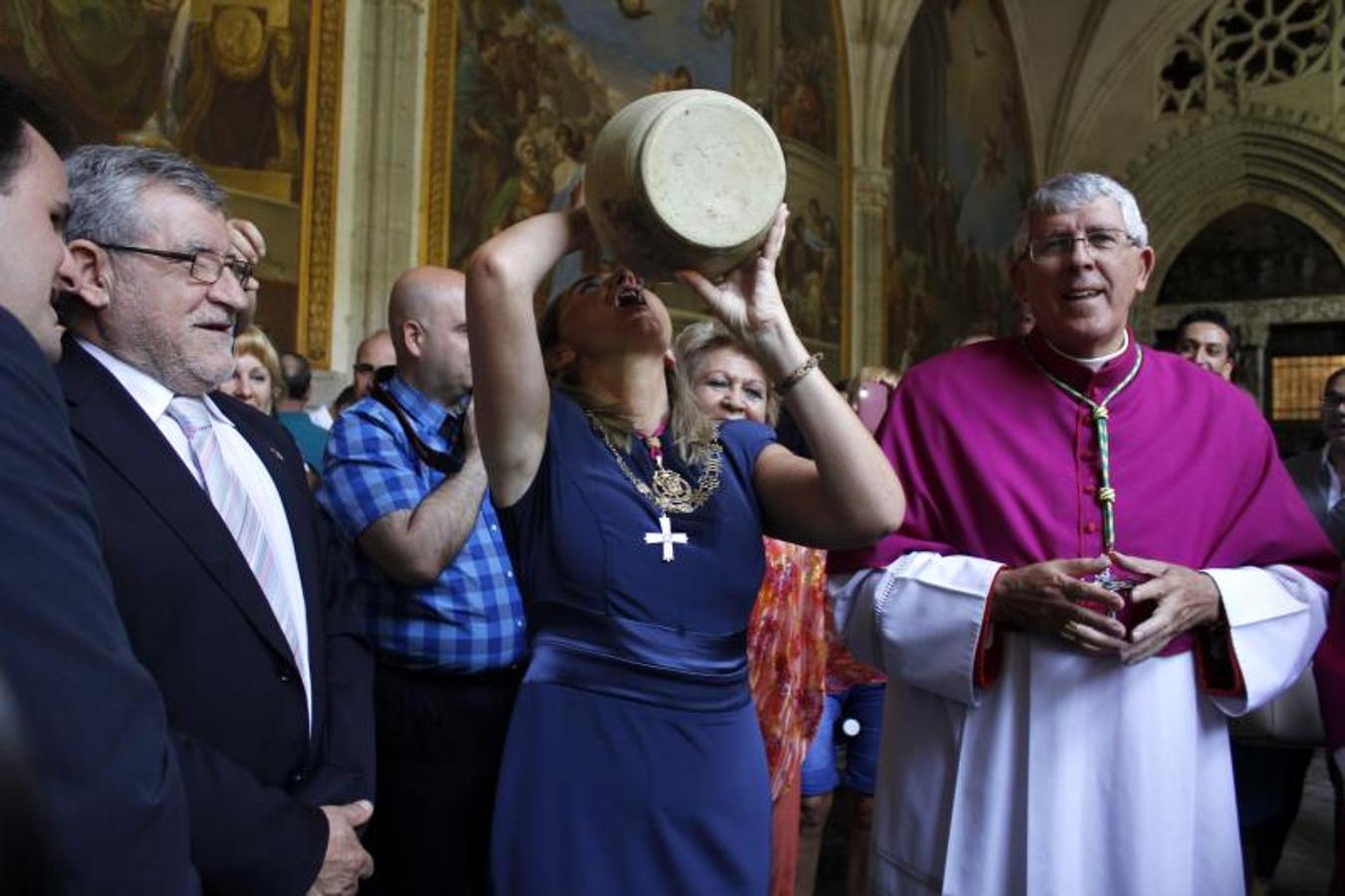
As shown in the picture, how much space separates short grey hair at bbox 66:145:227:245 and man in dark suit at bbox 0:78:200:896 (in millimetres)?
773

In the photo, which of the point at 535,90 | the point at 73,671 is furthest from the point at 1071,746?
the point at 535,90

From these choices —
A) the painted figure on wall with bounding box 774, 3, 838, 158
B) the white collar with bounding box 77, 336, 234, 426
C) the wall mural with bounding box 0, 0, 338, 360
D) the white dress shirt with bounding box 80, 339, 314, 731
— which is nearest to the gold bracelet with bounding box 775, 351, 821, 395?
the white dress shirt with bounding box 80, 339, 314, 731

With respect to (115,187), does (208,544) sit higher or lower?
lower

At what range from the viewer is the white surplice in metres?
2.43

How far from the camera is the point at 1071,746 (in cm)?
247

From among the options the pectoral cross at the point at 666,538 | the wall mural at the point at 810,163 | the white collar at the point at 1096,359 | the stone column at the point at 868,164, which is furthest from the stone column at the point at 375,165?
the stone column at the point at 868,164

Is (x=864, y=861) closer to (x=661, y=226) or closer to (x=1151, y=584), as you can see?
(x=1151, y=584)

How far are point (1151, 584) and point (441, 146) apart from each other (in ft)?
23.4

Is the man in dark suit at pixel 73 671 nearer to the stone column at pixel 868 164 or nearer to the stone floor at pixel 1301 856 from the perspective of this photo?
the stone floor at pixel 1301 856

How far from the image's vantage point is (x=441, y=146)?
8.58 meters

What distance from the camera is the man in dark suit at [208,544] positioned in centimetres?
169

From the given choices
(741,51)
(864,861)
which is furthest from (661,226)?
(741,51)

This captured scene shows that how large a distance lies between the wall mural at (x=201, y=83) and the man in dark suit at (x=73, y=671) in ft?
19.0

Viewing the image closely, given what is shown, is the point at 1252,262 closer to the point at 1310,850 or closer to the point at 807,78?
the point at 807,78
